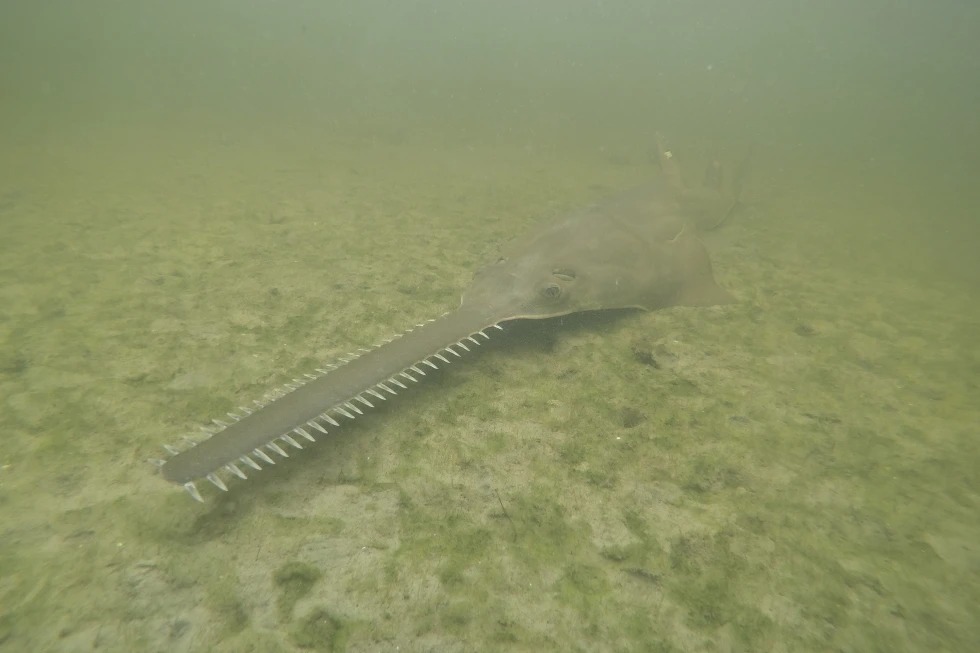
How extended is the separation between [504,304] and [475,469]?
1.37 meters

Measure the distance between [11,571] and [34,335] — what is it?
2192 mm

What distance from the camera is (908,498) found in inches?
101

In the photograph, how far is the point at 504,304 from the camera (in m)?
3.58

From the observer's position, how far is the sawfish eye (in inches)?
148

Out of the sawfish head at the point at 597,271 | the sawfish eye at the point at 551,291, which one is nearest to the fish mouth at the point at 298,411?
the sawfish head at the point at 597,271

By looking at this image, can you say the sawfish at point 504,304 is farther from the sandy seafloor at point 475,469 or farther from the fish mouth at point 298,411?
the sandy seafloor at point 475,469

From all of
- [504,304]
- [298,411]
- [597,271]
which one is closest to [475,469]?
[298,411]

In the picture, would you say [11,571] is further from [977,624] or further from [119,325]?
[977,624]

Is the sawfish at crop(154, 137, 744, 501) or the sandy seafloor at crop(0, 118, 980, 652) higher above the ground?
the sawfish at crop(154, 137, 744, 501)

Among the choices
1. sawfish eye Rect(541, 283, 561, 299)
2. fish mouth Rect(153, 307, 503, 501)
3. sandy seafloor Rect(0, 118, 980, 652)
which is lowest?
sandy seafloor Rect(0, 118, 980, 652)

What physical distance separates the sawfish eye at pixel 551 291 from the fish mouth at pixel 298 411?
79 cm

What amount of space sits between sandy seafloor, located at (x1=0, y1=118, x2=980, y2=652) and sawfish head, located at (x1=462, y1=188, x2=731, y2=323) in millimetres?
270

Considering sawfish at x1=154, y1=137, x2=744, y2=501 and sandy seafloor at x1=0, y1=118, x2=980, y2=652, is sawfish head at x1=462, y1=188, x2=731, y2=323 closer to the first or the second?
sawfish at x1=154, y1=137, x2=744, y2=501

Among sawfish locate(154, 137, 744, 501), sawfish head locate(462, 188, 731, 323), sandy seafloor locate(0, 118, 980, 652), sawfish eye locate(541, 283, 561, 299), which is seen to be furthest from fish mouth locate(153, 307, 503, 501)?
sawfish eye locate(541, 283, 561, 299)
